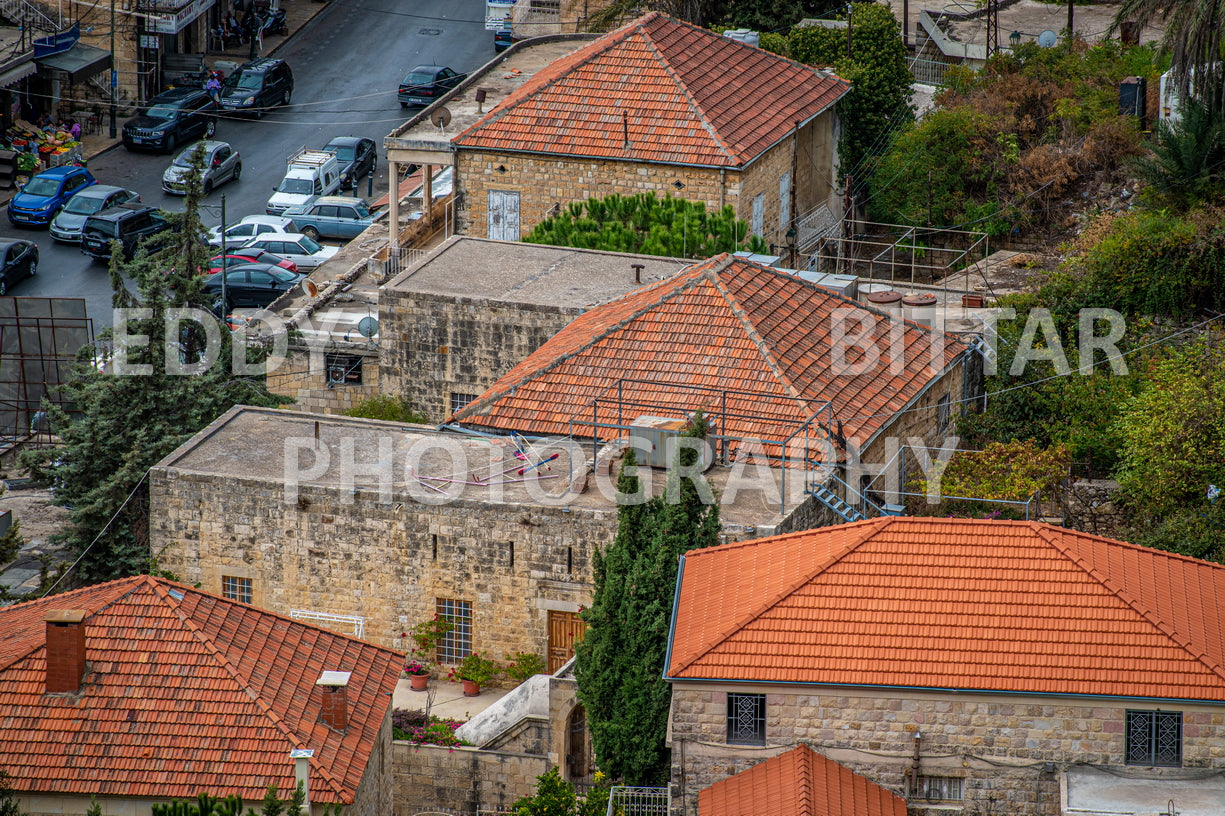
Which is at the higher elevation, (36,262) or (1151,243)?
(1151,243)

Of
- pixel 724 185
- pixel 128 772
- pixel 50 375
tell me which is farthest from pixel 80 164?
pixel 128 772

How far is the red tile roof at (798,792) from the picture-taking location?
81.6 ft

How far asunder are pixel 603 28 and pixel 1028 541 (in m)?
38.2

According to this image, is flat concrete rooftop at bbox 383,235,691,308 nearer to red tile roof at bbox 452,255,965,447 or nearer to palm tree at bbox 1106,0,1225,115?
red tile roof at bbox 452,255,965,447

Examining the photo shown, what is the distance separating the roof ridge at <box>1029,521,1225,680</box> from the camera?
2547 centimetres

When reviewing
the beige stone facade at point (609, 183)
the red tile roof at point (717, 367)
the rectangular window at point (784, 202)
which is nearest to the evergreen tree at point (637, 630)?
the red tile roof at point (717, 367)

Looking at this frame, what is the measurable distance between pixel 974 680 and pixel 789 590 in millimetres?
2942

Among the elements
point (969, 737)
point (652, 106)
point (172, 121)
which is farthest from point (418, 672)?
point (172, 121)

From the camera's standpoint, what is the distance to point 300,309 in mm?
45562

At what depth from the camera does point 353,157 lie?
6225cm

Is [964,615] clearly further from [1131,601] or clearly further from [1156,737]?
[1156,737]

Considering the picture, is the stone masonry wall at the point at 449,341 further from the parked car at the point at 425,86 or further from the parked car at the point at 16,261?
the parked car at the point at 425,86

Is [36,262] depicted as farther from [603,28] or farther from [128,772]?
[128,772]

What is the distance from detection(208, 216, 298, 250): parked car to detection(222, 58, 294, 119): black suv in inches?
444
